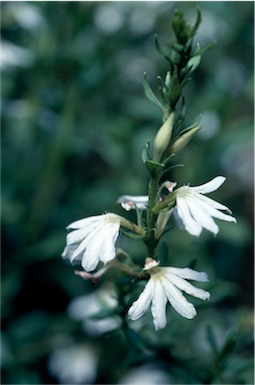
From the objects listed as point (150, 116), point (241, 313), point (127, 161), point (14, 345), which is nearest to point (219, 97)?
point (150, 116)

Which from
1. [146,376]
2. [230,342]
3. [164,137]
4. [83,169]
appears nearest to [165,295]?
[164,137]

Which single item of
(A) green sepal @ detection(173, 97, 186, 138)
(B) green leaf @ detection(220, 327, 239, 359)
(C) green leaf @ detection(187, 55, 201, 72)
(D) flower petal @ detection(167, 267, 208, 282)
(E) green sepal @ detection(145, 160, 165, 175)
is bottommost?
(B) green leaf @ detection(220, 327, 239, 359)

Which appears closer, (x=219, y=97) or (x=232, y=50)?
(x=219, y=97)

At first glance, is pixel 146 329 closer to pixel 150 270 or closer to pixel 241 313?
pixel 150 270

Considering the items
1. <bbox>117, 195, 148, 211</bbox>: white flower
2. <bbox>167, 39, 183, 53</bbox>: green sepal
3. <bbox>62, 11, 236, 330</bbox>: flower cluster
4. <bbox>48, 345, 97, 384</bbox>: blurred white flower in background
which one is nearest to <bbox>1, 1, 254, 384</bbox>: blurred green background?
<bbox>48, 345, 97, 384</bbox>: blurred white flower in background

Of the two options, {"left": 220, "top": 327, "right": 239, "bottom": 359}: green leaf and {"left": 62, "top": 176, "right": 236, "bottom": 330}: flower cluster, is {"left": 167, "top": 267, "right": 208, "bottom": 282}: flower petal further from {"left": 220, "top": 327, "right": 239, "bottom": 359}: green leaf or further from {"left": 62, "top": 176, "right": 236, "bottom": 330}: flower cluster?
{"left": 220, "top": 327, "right": 239, "bottom": 359}: green leaf

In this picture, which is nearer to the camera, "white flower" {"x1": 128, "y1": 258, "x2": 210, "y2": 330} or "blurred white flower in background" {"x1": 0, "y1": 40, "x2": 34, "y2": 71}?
"white flower" {"x1": 128, "y1": 258, "x2": 210, "y2": 330}

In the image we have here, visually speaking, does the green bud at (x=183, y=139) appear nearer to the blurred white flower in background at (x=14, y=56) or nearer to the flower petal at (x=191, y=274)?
the flower petal at (x=191, y=274)
